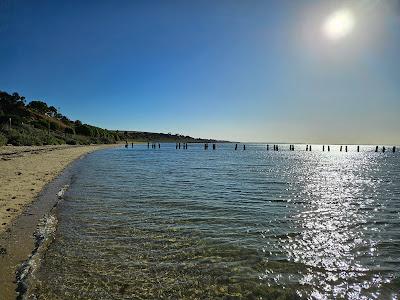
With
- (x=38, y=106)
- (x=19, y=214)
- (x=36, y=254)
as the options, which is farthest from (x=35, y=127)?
(x=36, y=254)

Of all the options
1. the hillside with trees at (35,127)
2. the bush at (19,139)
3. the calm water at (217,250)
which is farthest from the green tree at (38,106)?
the calm water at (217,250)

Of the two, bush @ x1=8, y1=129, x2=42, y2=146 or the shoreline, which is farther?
bush @ x1=8, y1=129, x2=42, y2=146

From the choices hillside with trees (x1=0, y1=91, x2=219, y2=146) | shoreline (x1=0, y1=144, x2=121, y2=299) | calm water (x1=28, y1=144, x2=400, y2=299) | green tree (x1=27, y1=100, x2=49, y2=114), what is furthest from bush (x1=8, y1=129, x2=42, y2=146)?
green tree (x1=27, y1=100, x2=49, y2=114)

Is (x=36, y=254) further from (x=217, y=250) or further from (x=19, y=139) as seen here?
(x=19, y=139)

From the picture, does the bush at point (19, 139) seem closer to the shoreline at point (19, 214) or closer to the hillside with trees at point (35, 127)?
the hillside with trees at point (35, 127)

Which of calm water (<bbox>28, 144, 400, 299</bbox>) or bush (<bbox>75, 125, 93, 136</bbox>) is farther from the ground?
bush (<bbox>75, 125, 93, 136</bbox>)

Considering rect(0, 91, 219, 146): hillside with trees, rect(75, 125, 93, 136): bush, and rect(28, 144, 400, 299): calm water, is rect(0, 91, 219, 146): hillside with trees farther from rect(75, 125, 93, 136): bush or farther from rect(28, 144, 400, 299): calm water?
rect(28, 144, 400, 299): calm water

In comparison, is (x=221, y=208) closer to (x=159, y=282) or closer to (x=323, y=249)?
(x=323, y=249)

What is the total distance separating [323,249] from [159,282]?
4572mm

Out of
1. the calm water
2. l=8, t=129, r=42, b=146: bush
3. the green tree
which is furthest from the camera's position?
the green tree

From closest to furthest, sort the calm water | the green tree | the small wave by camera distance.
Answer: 1. the small wave
2. the calm water
3. the green tree

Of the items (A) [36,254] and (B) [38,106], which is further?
(B) [38,106]

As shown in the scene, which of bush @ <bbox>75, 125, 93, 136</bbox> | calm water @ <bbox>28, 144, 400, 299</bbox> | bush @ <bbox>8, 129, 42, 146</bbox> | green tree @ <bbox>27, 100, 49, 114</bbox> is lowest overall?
calm water @ <bbox>28, 144, 400, 299</bbox>

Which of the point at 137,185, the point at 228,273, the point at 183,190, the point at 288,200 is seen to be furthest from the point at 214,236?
the point at 137,185
